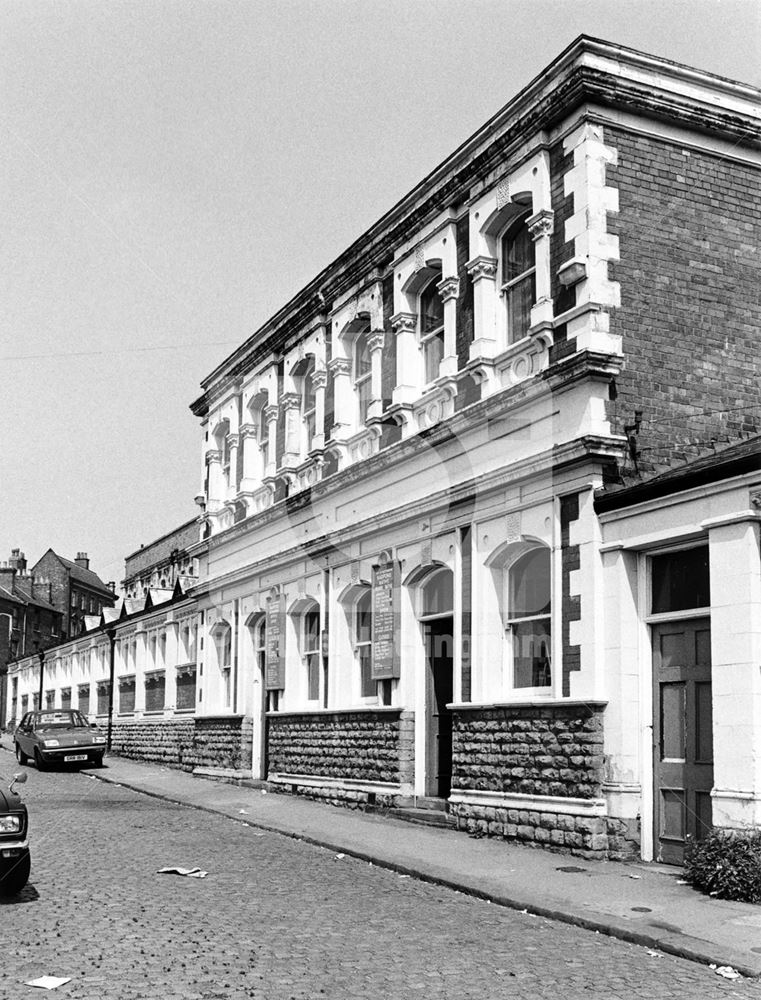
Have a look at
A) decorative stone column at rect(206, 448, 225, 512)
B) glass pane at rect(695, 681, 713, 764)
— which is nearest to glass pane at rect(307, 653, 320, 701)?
decorative stone column at rect(206, 448, 225, 512)

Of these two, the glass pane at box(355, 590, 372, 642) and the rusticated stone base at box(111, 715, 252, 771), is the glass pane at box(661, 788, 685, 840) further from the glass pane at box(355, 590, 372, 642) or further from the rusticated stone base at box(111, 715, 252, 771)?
the rusticated stone base at box(111, 715, 252, 771)

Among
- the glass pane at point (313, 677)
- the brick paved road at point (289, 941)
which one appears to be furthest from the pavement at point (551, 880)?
the glass pane at point (313, 677)

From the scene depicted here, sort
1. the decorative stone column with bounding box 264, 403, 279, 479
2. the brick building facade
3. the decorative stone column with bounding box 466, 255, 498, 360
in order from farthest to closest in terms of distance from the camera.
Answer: the decorative stone column with bounding box 264, 403, 279, 479 < the decorative stone column with bounding box 466, 255, 498, 360 < the brick building facade

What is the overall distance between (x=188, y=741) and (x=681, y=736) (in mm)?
19614

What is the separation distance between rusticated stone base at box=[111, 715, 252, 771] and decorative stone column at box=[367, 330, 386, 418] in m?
8.93

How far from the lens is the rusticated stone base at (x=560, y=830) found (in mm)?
13648

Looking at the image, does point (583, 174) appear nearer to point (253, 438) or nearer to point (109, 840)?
point (109, 840)

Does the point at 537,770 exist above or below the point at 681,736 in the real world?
below

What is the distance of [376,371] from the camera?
20.8 metres

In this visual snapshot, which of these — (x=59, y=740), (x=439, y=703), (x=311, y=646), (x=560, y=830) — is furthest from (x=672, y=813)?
(x=59, y=740)

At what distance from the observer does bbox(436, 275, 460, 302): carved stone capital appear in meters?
18.2

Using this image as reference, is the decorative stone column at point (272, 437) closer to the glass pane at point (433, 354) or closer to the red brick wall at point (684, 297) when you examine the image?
the glass pane at point (433, 354)

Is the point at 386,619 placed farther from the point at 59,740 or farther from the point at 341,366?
the point at 59,740

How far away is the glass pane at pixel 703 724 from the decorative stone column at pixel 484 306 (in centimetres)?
598
